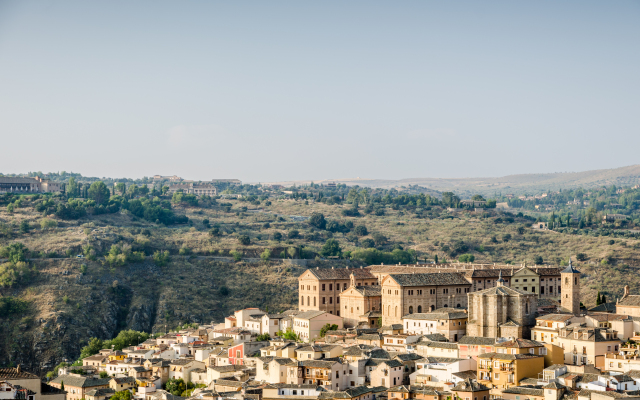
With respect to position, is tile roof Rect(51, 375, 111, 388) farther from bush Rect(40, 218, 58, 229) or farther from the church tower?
bush Rect(40, 218, 58, 229)

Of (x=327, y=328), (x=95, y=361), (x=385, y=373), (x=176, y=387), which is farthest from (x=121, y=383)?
(x=385, y=373)

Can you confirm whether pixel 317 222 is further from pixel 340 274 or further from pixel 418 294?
pixel 418 294

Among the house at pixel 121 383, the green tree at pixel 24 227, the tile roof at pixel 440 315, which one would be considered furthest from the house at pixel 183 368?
the green tree at pixel 24 227

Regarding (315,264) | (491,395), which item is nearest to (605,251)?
(315,264)

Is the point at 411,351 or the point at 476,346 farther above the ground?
the point at 476,346

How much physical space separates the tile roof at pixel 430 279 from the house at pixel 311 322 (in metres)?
→ 4.84

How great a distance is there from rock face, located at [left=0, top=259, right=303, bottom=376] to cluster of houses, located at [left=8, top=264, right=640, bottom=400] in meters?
16.0

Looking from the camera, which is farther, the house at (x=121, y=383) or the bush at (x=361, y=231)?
the bush at (x=361, y=231)

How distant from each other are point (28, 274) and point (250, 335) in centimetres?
3597

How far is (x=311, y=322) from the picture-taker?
56250 mm

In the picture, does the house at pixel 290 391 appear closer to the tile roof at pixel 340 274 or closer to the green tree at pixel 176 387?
the green tree at pixel 176 387

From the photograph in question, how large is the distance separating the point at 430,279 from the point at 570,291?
9132 millimetres

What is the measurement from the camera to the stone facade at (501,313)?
159 ft

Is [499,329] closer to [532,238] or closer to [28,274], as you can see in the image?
[28,274]
